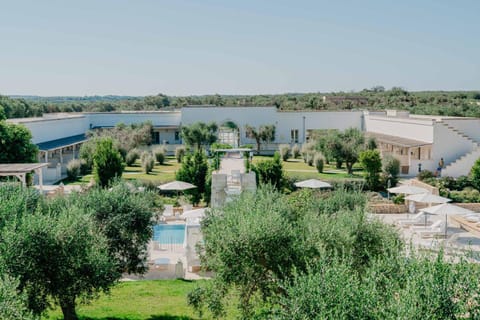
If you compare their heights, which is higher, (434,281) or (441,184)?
(434,281)

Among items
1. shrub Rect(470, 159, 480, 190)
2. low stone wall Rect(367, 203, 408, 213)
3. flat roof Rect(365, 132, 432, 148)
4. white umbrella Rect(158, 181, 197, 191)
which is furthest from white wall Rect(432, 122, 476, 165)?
white umbrella Rect(158, 181, 197, 191)

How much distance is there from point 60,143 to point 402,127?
2780 centimetres

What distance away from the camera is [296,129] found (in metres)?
51.4

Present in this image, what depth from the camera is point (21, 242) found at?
952cm

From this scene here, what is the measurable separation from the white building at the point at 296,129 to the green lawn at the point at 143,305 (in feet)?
66.6

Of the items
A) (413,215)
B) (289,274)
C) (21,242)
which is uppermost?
(21,242)

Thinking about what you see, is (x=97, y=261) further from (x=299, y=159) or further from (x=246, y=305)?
(x=299, y=159)

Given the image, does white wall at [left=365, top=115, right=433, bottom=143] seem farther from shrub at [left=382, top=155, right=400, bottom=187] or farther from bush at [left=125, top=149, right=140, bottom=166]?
bush at [left=125, top=149, right=140, bottom=166]

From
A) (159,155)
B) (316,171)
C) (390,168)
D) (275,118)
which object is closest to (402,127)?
(316,171)

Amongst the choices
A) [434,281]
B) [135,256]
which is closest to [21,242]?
[135,256]

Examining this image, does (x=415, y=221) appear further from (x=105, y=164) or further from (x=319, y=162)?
(x=105, y=164)

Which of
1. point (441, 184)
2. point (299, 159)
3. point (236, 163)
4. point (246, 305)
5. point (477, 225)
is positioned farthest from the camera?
point (299, 159)

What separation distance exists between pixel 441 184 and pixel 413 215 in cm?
568

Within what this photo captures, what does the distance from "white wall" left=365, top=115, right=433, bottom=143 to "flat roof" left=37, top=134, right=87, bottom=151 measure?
88.3 ft
